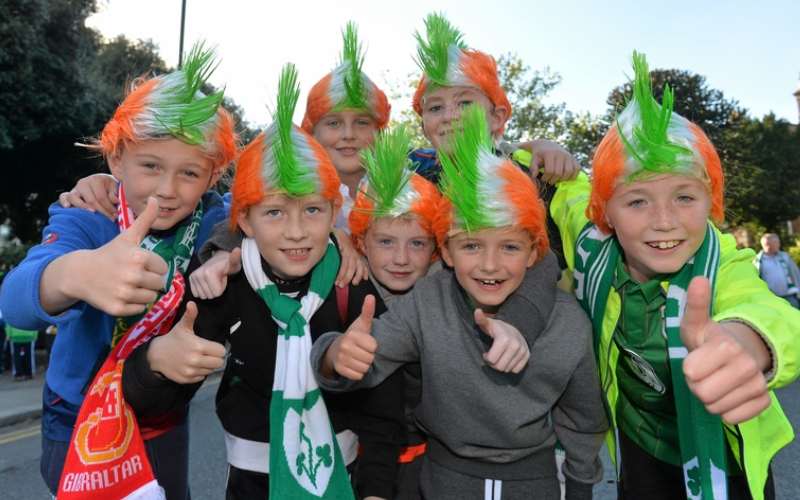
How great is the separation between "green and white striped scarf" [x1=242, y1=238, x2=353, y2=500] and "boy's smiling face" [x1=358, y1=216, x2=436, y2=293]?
385mm

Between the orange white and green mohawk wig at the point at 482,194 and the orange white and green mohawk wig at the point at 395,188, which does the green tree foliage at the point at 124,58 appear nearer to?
the orange white and green mohawk wig at the point at 395,188

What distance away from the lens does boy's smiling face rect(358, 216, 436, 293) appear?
2512 mm

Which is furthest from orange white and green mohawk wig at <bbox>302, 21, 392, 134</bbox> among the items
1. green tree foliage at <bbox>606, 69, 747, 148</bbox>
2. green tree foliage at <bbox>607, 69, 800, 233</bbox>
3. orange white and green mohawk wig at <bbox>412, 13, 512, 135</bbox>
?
green tree foliage at <bbox>606, 69, 747, 148</bbox>

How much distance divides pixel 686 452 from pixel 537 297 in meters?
0.74

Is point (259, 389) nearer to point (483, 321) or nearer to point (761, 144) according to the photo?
point (483, 321)

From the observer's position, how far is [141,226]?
1.74 m

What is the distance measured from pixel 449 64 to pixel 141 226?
1.80 metres

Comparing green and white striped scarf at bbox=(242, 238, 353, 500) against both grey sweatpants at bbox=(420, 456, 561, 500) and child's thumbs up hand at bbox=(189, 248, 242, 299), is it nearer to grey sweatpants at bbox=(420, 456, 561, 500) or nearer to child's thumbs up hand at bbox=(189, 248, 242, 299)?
child's thumbs up hand at bbox=(189, 248, 242, 299)

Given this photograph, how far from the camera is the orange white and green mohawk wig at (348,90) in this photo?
3.03 m

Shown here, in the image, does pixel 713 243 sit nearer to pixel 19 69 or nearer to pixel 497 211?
pixel 497 211

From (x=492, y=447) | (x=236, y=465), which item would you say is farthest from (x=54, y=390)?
(x=492, y=447)

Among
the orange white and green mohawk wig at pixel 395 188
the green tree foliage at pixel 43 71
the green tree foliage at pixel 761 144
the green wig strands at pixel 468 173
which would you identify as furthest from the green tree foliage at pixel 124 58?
the green tree foliage at pixel 761 144

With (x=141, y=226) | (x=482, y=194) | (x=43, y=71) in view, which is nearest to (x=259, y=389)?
(x=141, y=226)

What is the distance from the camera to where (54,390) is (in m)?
2.14
